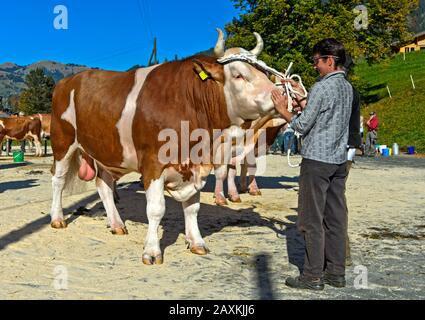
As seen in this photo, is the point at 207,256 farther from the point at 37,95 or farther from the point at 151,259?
the point at 37,95

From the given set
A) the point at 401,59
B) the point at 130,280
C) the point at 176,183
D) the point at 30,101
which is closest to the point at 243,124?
the point at 176,183

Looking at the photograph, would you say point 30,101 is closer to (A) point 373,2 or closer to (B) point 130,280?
(A) point 373,2

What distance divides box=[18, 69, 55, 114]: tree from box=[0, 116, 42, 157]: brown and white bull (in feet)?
163

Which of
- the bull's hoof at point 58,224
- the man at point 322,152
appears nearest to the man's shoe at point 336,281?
the man at point 322,152

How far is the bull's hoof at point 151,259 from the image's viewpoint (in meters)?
4.93

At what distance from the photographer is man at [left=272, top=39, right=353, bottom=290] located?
4012mm

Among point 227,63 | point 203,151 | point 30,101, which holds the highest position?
point 30,101

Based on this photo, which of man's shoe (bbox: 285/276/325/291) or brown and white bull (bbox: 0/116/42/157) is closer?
man's shoe (bbox: 285/276/325/291)

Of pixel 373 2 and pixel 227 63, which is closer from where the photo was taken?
pixel 227 63

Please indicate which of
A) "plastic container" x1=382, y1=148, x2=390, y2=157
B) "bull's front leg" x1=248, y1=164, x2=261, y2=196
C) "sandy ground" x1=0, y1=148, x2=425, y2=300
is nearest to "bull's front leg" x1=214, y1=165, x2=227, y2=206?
"sandy ground" x1=0, y1=148, x2=425, y2=300

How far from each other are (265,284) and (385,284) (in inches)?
43.5

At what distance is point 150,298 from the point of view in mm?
3916

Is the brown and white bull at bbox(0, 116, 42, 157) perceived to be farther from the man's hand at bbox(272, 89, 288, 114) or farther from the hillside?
the man's hand at bbox(272, 89, 288, 114)

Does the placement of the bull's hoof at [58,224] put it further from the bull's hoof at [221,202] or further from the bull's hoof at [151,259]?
the bull's hoof at [221,202]
